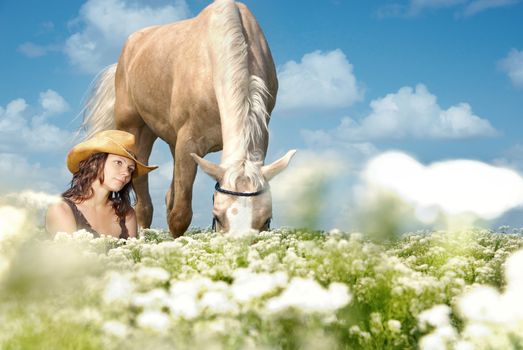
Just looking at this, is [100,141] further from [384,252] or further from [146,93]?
[146,93]

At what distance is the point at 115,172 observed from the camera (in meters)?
6.95

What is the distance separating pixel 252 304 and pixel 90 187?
14.8 ft

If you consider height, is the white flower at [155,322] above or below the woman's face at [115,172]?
below

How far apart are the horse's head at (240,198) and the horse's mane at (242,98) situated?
14 mm

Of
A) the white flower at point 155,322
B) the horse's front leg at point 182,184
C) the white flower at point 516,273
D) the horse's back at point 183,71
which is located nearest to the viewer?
the white flower at point 155,322

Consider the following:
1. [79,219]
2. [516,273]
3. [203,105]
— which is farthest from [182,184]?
[516,273]

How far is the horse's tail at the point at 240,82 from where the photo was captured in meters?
8.23

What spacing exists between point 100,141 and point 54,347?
14.3 feet

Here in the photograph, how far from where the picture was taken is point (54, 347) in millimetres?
2803

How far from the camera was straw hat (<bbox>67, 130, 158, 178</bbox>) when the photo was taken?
689cm

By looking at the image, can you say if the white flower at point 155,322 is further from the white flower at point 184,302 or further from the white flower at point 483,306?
the white flower at point 483,306

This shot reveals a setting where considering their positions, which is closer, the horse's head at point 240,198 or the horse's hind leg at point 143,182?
the horse's head at point 240,198

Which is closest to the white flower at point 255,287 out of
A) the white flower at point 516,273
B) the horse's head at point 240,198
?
Result: the white flower at point 516,273

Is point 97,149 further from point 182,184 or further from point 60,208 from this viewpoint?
point 182,184
